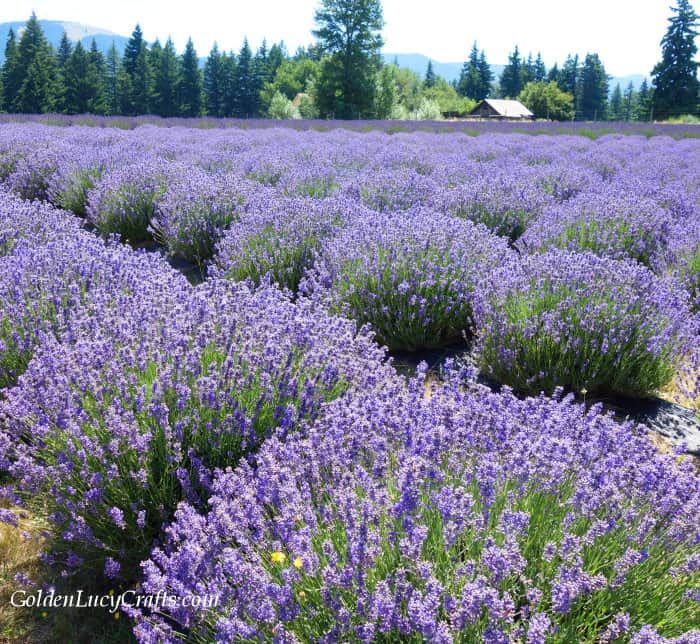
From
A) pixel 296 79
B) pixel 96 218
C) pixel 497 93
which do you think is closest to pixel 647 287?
pixel 96 218

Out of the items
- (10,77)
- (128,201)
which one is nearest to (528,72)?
(10,77)

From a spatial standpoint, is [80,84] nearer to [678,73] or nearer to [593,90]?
[678,73]

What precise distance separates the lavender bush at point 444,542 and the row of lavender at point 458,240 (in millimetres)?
1604

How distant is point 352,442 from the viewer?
76.4 inches

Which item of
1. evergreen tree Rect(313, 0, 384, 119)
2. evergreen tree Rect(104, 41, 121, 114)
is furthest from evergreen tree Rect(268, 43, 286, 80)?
evergreen tree Rect(313, 0, 384, 119)

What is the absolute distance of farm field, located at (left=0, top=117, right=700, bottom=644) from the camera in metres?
1.49

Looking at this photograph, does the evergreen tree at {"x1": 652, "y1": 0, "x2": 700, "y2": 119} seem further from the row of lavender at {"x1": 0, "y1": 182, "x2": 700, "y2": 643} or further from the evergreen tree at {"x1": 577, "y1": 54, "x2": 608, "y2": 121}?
the row of lavender at {"x1": 0, "y1": 182, "x2": 700, "y2": 643}

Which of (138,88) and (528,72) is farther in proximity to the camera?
(528,72)

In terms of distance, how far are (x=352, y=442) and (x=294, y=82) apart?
229 ft

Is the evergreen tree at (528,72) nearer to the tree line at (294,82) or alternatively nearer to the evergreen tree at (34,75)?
the tree line at (294,82)

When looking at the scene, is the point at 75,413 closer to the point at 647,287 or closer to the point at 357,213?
the point at 647,287

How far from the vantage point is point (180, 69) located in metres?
55.2

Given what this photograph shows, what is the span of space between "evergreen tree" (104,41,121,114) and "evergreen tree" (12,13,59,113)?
4275 millimetres

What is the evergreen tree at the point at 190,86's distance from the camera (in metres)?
53.8
